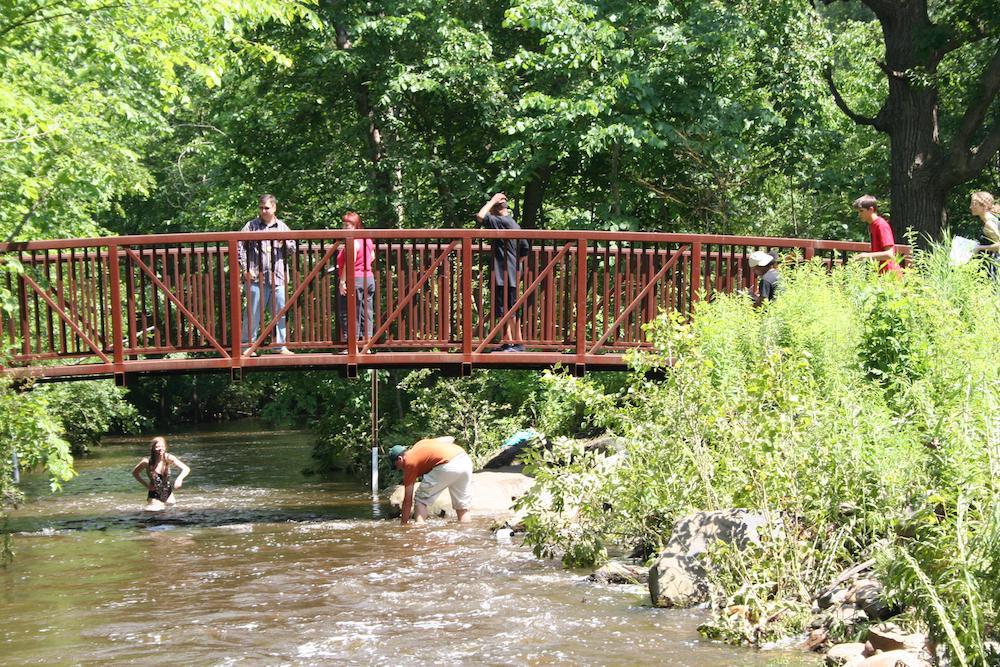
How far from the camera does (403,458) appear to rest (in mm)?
13695

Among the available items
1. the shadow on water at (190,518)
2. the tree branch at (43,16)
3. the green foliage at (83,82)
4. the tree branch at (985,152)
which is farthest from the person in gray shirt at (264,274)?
the tree branch at (985,152)

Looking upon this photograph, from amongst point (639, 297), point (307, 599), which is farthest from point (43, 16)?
point (307, 599)

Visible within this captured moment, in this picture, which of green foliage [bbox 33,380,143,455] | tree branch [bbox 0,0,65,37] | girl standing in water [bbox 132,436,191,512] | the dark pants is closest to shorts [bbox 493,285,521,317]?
the dark pants

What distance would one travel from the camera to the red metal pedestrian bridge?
14461 millimetres

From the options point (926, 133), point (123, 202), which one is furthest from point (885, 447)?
point (123, 202)

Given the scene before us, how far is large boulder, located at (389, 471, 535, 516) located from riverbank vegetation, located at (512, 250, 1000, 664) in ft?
10.2

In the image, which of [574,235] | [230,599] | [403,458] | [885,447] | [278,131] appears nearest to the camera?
[885,447]

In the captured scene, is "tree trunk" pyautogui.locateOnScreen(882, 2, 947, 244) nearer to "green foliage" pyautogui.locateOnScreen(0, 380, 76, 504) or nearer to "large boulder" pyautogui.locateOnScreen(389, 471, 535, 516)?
"large boulder" pyautogui.locateOnScreen(389, 471, 535, 516)

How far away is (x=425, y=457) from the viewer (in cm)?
1395

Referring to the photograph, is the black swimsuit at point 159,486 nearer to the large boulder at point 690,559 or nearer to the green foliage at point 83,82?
the green foliage at point 83,82

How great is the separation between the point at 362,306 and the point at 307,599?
5.15 meters

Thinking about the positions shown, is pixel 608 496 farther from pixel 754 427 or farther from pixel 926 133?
pixel 926 133

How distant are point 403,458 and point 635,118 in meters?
8.12

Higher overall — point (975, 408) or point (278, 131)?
point (278, 131)
